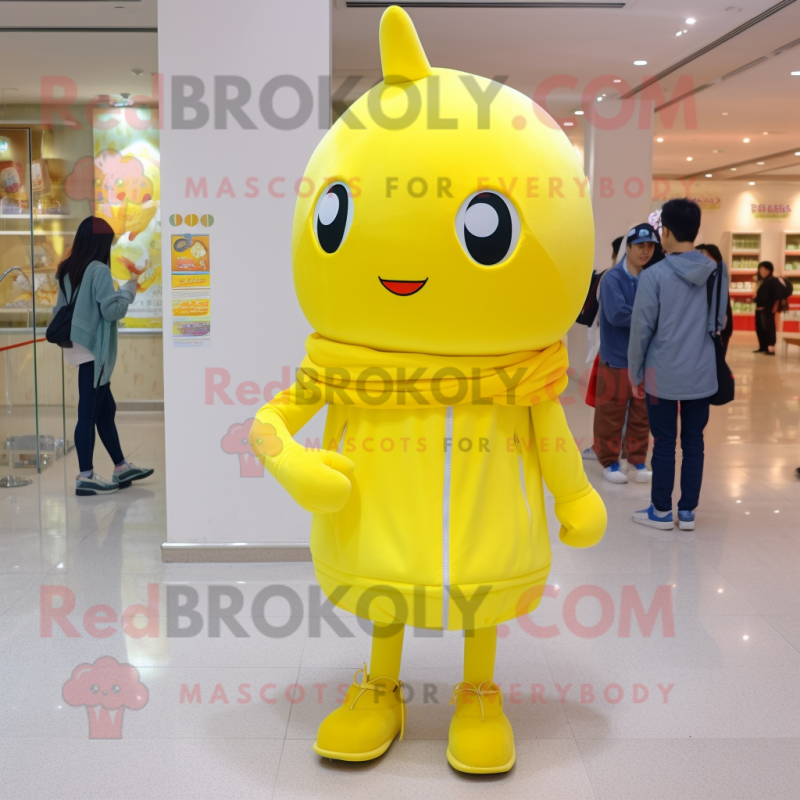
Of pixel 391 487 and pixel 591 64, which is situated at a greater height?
pixel 591 64

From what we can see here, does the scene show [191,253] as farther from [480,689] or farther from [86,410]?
[480,689]

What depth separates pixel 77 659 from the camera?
3.15 m

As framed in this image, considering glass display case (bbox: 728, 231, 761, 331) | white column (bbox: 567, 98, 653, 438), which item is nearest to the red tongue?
Answer: white column (bbox: 567, 98, 653, 438)

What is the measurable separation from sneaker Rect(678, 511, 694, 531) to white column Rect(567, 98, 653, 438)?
17.6ft

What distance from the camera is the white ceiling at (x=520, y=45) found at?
6.52 meters

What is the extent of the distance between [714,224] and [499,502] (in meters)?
19.0

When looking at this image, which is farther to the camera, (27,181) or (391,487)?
(27,181)

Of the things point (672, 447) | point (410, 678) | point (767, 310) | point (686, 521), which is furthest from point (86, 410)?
point (767, 310)

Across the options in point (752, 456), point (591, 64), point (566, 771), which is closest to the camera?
point (566, 771)

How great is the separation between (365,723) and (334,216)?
4.52 feet

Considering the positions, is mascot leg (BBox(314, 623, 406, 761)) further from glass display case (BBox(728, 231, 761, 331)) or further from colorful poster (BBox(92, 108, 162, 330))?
glass display case (BBox(728, 231, 761, 331))

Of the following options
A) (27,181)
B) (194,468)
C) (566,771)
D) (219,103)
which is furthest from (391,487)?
(27,181)

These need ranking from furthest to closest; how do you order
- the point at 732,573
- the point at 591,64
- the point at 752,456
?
the point at 591,64
the point at 752,456
the point at 732,573

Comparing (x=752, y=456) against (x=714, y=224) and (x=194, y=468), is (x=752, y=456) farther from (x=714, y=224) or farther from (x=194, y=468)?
(x=714, y=224)
